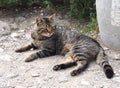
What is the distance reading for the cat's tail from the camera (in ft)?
14.6

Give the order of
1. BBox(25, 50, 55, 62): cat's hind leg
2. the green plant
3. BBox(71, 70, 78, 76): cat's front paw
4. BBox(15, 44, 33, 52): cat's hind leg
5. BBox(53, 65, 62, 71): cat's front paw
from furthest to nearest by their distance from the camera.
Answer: the green plant, BBox(15, 44, 33, 52): cat's hind leg, BBox(25, 50, 55, 62): cat's hind leg, BBox(53, 65, 62, 71): cat's front paw, BBox(71, 70, 78, 76): cat's front paw

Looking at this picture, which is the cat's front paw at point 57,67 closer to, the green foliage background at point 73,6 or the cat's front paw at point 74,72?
the cat's front paw at point 74,72

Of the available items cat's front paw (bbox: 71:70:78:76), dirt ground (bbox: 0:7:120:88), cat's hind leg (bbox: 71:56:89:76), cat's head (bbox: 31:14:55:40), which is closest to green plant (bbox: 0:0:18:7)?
dirt ground (bbox: 0:7:120:88)

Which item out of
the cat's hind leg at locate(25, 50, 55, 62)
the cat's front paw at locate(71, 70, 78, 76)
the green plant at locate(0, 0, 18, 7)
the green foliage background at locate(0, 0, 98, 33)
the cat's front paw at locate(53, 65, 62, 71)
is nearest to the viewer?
the cat's front paw at locate(71, 70, 78, 76)

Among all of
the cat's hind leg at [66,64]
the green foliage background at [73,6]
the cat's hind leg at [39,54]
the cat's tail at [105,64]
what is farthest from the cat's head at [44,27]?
the green foliage background at [73,6]

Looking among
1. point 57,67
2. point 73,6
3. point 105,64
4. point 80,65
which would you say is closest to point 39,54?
point 57,67

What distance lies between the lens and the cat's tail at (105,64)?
4.46 metres

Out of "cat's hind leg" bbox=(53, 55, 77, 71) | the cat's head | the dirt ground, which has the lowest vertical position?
the dirt ground

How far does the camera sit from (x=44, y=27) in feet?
16.7

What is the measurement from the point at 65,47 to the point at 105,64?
2.50 feet

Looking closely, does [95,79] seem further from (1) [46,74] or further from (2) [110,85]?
(1) [46,74]

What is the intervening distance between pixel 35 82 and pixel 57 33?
1.08m

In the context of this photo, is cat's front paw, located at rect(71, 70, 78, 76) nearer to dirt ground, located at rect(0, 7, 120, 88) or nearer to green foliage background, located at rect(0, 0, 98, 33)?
dirt ground, located at rect(0, 7, 120, 88)

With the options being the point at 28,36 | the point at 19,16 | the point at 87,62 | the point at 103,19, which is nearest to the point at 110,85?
the point at 87,62
